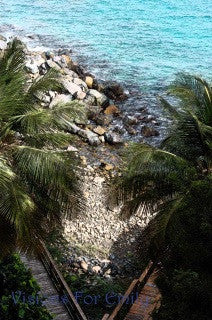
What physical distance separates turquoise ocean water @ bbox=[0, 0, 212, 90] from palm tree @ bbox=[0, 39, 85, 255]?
928 inches

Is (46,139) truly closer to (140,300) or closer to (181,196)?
(181,196)

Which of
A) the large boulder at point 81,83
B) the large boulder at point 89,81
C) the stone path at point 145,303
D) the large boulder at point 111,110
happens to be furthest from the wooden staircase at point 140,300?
the large boulder at point 89,81

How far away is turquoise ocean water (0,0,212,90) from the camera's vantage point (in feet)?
125

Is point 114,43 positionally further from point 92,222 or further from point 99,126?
point 92,222

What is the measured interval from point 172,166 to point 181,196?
0.81m

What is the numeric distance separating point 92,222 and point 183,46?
106 feet

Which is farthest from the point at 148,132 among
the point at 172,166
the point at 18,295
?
the point at 18,295

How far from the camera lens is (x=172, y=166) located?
11062 millimetres

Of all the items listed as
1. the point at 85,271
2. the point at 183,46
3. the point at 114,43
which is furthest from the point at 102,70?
the point at 85,271

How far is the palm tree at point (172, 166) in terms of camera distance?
10562 mm

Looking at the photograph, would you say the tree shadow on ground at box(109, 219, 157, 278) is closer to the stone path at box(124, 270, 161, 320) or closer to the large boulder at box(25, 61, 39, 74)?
the stone path at box(124, 270, 161, 320)

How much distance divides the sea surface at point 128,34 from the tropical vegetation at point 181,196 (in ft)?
54.4

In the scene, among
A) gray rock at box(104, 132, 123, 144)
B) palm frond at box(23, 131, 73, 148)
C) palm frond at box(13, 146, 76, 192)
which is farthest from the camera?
gray rock at box(104, 132, 123, 144)

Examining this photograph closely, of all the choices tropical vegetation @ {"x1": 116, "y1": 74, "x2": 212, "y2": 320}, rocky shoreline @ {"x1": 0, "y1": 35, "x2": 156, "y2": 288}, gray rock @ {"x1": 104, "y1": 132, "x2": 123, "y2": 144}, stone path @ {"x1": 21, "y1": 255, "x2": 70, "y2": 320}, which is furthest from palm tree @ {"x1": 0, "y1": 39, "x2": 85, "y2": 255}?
gray rock @ {"x1": 104, "y1": 132, "x2": 123, "y2": 144}
